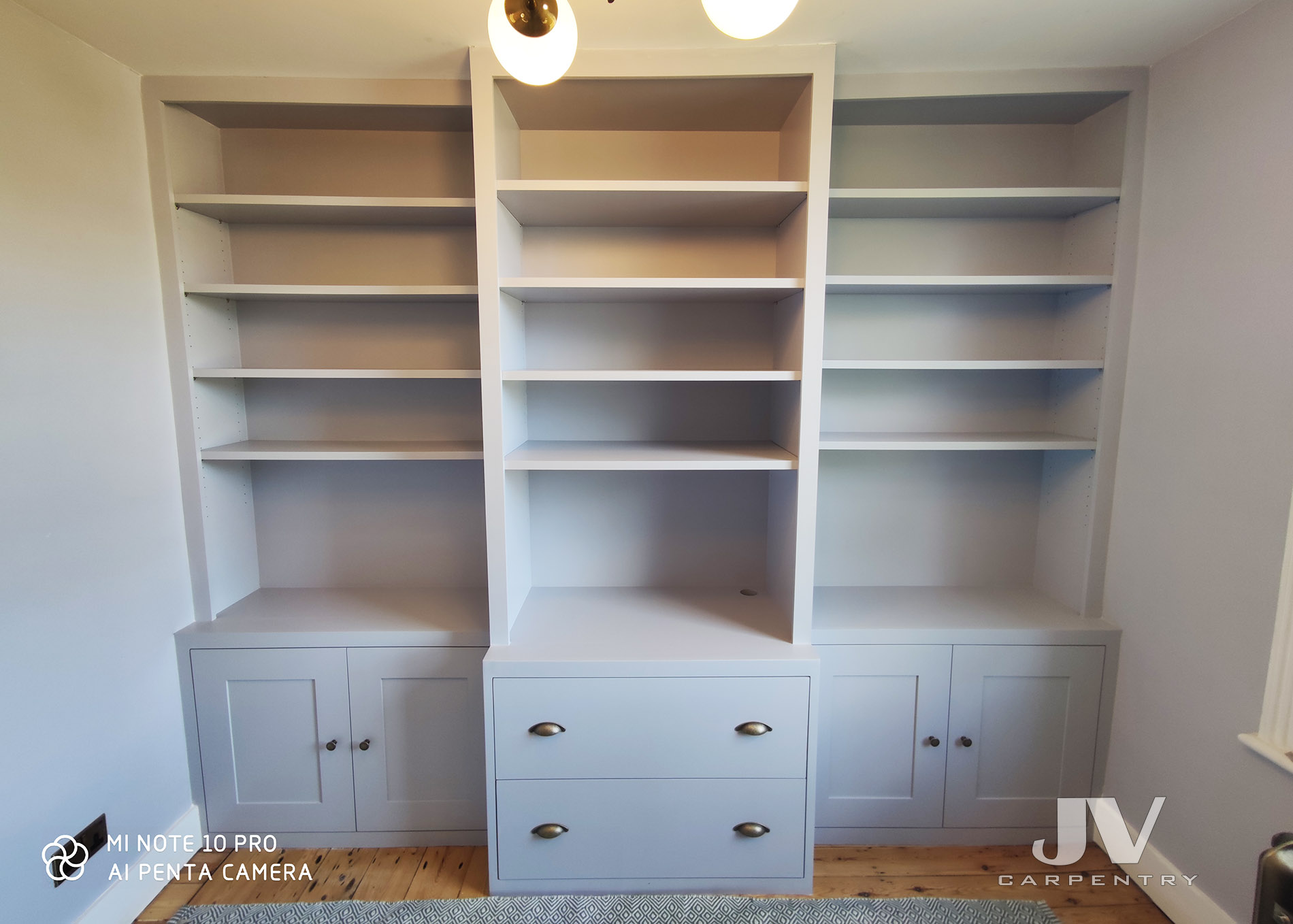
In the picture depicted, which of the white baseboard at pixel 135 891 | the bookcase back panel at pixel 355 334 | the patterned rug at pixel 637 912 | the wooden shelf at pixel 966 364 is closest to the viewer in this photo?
the white baseboard at pixel 135 891

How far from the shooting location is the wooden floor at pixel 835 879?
187 cm

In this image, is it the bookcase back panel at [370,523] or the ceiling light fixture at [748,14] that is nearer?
the ceiling light fixture at [748,14]

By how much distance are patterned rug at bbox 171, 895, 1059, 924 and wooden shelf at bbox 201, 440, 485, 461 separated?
1332 mm

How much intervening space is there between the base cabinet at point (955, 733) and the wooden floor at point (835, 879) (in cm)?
11

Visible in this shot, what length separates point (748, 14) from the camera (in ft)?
2.54

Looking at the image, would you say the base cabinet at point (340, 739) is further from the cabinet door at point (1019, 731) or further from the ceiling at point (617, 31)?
the ceiling at point (617, 31)

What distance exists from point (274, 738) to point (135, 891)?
1.60 ft

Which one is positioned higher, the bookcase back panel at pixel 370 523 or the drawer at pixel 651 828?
the bookcase back panel at pixel 370 523

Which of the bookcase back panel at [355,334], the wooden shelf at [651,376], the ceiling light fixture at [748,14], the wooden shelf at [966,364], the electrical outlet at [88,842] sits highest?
the ceiling light fixture at [748,14]

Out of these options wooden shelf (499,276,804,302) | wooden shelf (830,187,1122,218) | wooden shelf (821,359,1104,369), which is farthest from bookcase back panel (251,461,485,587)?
wooden shelf (830,187,1122,218)

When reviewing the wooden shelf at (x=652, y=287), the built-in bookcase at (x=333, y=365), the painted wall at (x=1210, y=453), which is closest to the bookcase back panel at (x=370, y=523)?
the built-in bookcase at (x=333, y=365)

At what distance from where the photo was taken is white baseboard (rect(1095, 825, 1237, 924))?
167 centimetres

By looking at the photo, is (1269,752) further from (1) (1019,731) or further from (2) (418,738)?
(2) (418,738)

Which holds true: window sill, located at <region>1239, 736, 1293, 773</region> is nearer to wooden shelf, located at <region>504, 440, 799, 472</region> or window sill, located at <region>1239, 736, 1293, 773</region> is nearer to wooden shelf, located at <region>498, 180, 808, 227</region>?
wooden shelf, located at <region>504, 440, 799, 472</region>
